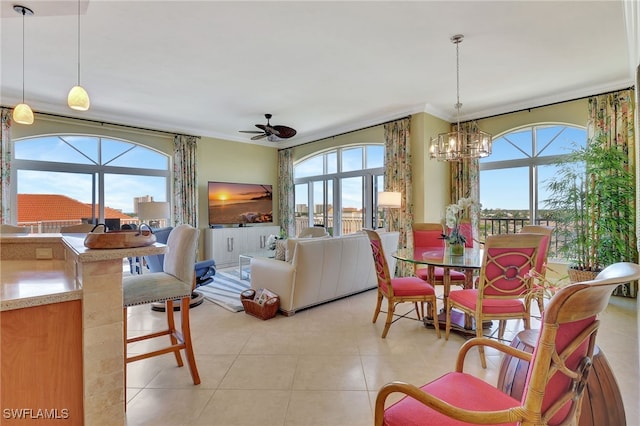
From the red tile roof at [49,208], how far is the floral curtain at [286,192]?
3.78 metres

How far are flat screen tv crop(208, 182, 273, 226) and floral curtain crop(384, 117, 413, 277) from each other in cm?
323

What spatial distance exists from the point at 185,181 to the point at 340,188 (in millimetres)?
3361

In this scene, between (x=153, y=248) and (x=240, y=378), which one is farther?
(x=240, y=378)

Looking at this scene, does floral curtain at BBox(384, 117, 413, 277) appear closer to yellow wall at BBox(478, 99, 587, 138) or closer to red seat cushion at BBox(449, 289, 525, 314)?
yellow wall at BBox(478, 99, 587, 138)

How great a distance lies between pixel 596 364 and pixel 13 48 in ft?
17.7

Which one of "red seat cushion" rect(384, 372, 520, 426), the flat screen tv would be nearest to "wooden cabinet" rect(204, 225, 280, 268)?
the flat screen tv

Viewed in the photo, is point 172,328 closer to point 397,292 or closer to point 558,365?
point 397,292

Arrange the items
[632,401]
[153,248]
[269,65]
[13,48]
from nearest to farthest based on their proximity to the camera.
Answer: [153,248] → [632,401] → [13,48] → [269,65]

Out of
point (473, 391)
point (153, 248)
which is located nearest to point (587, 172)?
point (473, 391)

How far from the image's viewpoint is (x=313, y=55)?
3385mm

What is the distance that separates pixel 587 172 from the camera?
4.12m

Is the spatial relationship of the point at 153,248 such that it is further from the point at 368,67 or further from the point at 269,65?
the point at 368,67

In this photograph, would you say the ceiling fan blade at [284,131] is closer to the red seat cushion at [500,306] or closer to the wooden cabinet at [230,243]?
the wooden cabinet at [230,243]

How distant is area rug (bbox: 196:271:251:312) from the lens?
3.98m
